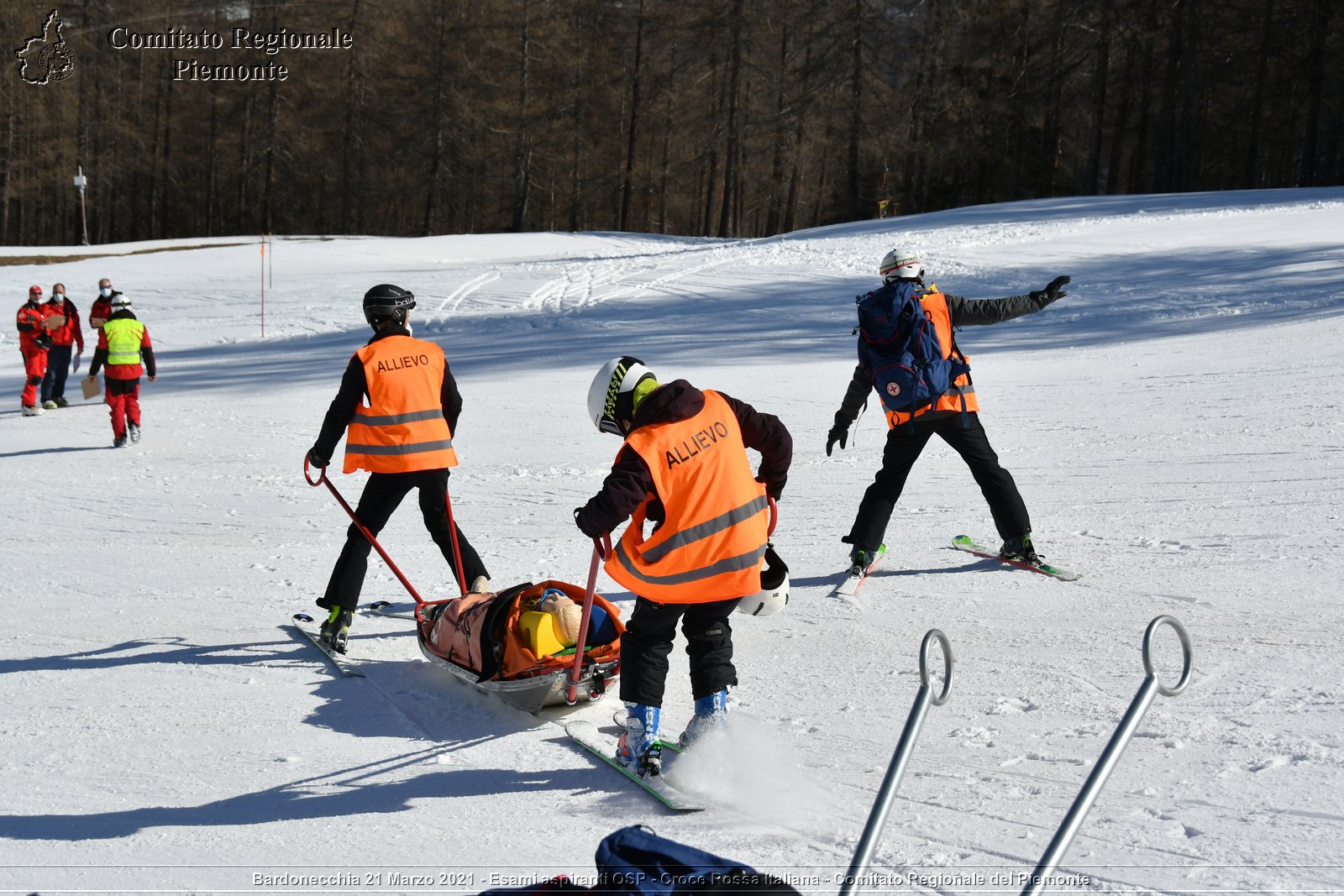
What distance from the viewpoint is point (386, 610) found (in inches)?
252

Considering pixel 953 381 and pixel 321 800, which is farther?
pixel 953 381

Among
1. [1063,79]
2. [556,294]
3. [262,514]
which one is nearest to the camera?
[262,514]

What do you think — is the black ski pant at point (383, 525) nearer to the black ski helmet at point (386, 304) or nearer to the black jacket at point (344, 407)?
the black jacket at point (344, 407)

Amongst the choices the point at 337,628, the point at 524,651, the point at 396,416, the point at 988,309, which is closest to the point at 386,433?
the point at 396,416

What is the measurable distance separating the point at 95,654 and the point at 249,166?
43.8m

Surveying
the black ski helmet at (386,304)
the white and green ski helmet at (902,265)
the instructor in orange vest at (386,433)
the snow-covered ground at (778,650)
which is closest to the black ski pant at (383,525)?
the instructor in orange vest at (386,433)

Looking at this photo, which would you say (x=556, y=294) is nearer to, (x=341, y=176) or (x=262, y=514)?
(x=262, y=514)

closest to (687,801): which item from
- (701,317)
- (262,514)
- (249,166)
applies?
(262,514)

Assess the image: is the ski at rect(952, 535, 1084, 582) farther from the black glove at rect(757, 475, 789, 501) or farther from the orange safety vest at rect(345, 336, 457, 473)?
the orange safety vest at rect(345, 336, 457, 473)

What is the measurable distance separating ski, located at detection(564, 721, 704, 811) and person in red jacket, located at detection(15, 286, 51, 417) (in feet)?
38.9

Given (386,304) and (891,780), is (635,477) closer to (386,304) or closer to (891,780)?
(891,780)

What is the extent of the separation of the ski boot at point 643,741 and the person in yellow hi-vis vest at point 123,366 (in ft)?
30.1

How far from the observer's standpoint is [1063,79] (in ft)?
119

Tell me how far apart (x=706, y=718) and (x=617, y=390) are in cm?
125
